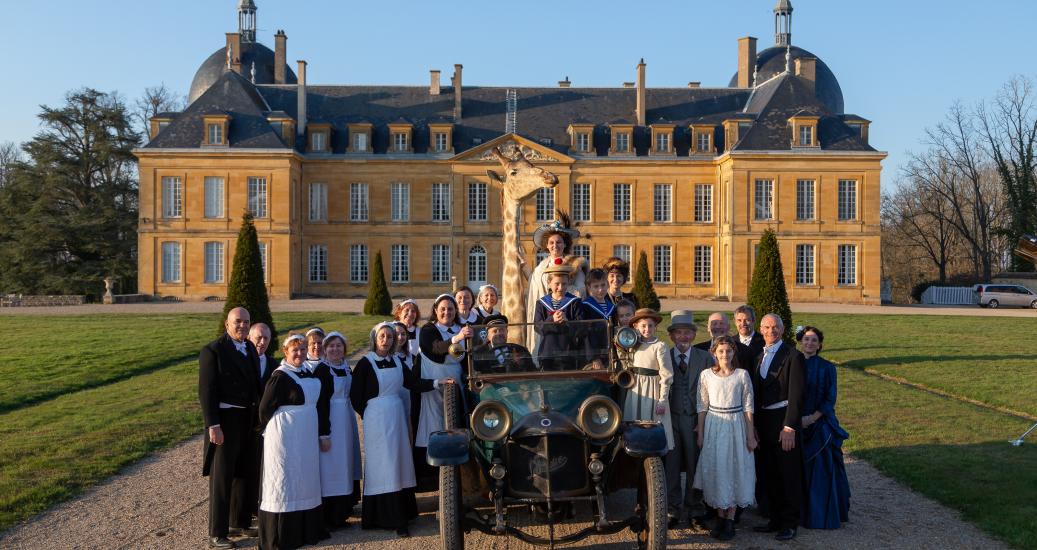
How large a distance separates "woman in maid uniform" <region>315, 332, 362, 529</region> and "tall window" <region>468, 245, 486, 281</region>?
3531 centimetres

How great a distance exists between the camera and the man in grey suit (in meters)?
6.93

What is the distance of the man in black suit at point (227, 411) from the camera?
6.39 metres

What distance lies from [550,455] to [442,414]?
1879 mm

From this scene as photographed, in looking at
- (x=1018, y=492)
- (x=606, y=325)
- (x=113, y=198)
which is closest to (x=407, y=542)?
(x=606, y=325)

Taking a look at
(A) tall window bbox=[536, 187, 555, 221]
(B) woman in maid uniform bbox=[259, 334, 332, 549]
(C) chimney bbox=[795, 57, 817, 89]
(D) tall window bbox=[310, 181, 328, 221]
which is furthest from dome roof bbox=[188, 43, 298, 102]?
(B) woman in maid uniform bbox=[259, 334, 332, 549]

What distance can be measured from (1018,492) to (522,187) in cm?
527

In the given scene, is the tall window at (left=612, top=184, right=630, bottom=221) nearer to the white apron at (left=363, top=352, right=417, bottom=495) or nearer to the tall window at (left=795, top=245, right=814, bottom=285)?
the tall window at (left=795, top=245, right=814, bottom=285)

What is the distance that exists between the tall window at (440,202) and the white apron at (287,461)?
3616cm

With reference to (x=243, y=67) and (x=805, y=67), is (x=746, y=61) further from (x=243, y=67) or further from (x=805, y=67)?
(x=243, y=67)

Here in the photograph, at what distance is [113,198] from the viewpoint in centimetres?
4406

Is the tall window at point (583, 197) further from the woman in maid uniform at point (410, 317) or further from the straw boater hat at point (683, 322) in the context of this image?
the straw boater hat at point (683, 322)

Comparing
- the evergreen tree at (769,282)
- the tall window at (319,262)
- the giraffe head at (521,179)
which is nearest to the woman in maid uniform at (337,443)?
the giraffe head at (521,179)

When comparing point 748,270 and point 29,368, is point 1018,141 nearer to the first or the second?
point 748,270

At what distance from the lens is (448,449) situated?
5.66 m
